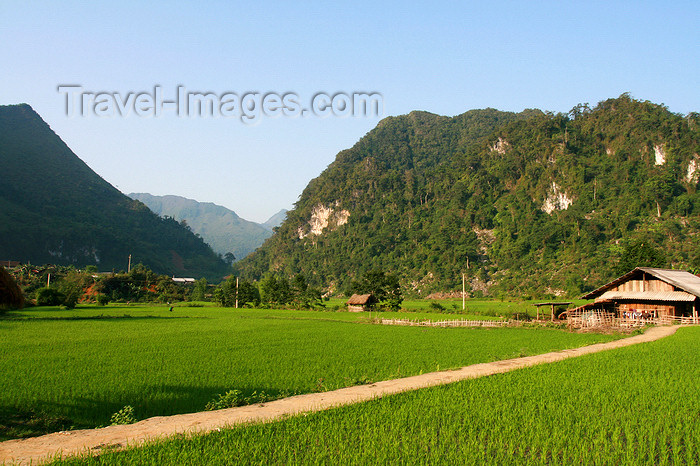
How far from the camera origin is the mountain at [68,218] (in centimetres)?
9419

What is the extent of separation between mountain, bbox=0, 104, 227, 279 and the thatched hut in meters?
87.4

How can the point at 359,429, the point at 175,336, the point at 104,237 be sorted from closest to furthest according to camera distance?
the point at 359,429 < the point at 175,336 < the point at 104,237

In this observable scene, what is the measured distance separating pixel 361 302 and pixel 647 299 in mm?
26965

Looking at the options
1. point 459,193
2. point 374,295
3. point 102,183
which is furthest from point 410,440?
point 102,183

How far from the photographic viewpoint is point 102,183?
134 meters

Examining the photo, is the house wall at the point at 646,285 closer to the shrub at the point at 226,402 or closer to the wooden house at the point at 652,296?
the wooden house at the point at 652,296

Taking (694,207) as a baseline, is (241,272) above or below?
below

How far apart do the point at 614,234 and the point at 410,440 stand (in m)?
72.3

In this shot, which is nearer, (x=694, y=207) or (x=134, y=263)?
(x=694, y=207)

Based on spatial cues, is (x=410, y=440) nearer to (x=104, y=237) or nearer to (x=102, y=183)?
(x=104, y=237)

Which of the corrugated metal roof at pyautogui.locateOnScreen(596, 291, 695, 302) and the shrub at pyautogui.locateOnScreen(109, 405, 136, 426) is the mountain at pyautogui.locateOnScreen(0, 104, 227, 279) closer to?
the corrugated metal roof at pyautogui.locateOnScreen(596, 291, 695, 302)

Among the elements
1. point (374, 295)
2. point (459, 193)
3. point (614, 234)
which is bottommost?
point (374, 295)

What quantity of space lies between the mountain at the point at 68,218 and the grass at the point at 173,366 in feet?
283

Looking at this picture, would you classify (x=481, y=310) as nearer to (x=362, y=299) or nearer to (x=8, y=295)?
(x=362, y=299)
